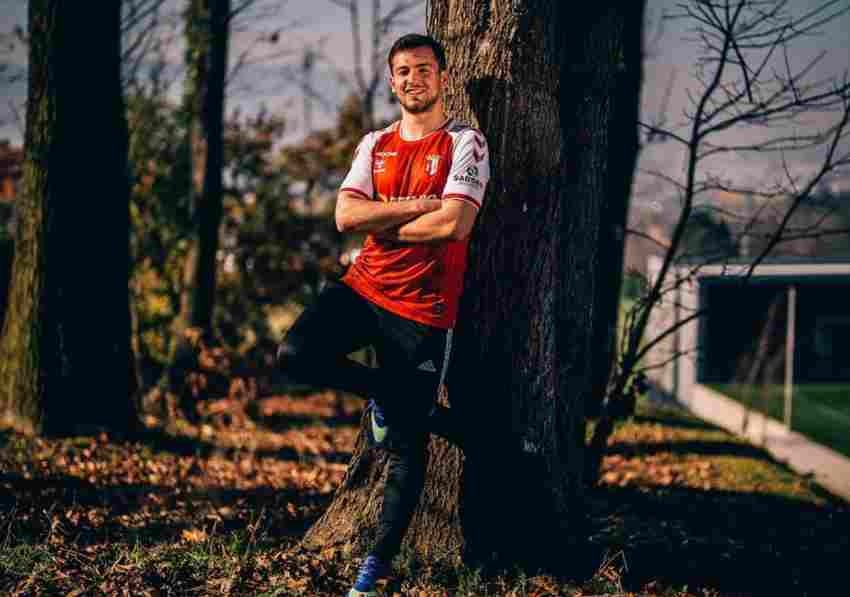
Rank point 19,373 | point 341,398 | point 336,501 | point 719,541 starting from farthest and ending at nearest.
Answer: point 341,398 → point 19,373 → point 719,541 → point 336,501

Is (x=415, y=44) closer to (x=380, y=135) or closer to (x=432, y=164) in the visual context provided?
(x=380, y=135)

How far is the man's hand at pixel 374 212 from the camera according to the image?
3969 mm

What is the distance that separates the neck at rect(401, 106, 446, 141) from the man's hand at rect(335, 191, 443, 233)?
367mm

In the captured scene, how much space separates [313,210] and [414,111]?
929 centimetres

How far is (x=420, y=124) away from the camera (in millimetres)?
4180

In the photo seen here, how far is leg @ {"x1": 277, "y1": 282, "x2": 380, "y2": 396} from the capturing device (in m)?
4.02

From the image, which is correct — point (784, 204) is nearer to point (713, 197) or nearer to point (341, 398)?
point (713, 197)

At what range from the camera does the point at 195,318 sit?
34.2ft

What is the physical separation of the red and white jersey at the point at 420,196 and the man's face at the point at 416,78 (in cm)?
15

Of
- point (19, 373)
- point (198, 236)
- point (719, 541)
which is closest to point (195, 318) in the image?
point (198, 236)

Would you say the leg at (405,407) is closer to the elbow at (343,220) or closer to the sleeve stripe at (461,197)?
the elbow at (343,220)

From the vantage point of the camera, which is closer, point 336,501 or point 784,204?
point 336,501

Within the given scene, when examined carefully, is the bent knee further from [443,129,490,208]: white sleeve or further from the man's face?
the man's face

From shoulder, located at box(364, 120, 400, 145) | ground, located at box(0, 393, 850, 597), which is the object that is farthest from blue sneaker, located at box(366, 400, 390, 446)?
shoulder, located at box(364, 120, 400, 145)
